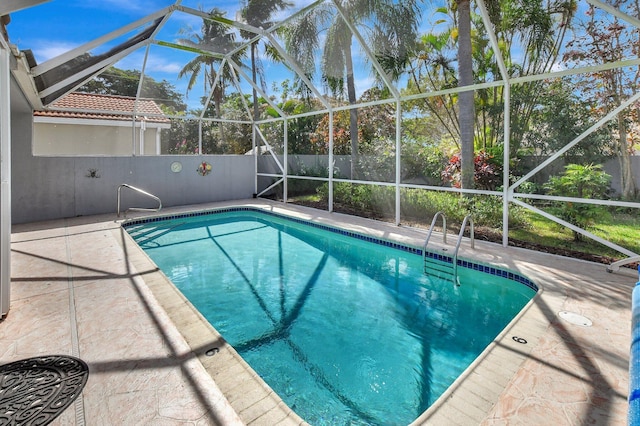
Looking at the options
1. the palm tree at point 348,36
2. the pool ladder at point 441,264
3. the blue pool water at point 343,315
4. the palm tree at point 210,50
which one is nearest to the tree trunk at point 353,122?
the palm tree at point 348,36

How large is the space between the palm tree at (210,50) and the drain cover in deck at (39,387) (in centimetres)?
622

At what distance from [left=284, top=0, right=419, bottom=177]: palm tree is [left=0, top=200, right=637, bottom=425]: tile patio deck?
4929 mm

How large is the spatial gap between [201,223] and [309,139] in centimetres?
598

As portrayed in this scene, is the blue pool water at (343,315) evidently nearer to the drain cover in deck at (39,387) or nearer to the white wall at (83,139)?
the drain cover in deck at (39,387)

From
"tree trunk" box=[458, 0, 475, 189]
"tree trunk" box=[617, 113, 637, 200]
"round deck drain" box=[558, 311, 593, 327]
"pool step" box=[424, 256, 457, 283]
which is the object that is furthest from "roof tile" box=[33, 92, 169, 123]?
"tree trunk" box=[617, 113, 637, 200]

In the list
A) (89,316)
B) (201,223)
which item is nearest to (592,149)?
(89,316)

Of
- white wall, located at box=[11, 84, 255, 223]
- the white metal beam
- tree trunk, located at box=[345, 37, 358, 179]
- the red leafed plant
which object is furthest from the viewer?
tree trunk, located at box=[345, 37, 358, 179]

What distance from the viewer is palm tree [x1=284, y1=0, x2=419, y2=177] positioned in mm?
6453

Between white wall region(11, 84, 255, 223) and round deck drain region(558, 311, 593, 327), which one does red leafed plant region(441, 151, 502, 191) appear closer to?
round deck drain region(558, 311, 593, 327)

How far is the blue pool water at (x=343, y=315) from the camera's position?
9.18ft

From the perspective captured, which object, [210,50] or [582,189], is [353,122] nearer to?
[210,50]

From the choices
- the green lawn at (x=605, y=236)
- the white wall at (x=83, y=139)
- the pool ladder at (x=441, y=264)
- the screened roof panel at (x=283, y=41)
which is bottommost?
the pool ladder at (x=441, y=264)

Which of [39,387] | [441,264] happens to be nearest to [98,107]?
[39,387]

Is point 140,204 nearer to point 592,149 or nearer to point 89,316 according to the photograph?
point 89,316
